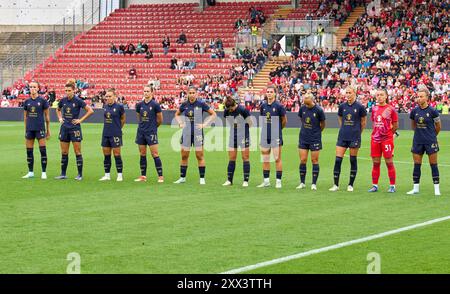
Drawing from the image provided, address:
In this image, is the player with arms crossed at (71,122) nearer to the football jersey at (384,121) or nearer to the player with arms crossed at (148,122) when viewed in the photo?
the player with arms crossed at (148,122)

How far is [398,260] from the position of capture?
36.0ft

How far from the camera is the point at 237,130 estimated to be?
19.1 m

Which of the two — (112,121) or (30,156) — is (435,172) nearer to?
(112,121)

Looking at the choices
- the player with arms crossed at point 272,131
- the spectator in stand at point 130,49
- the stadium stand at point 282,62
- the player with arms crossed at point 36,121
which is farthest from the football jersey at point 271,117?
the spectator in stand at point 130,49

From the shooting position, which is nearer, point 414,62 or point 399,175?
point 399,175

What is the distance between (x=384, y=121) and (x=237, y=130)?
9.75 feet

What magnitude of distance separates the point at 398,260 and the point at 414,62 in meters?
37.9

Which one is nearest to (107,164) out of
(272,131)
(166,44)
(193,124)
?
(193,124)

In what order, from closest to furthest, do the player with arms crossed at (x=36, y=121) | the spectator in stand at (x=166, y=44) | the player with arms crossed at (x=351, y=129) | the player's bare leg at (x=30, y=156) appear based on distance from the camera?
the player with arms crossed at (x=351, y=129) < the player with arms crossed at (x=36, y=121) < the player's bare leg at (x=30, y=156) < the spectator in stand at (x=166, y=44)

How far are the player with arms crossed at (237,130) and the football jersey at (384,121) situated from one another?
2554mm

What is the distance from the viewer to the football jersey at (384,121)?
17875mm

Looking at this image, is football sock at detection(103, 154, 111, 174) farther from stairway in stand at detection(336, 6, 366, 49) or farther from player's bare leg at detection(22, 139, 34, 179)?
stairway in stand at detection(336, 6, 366, 49)

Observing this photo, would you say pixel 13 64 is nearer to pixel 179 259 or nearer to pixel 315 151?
pixel 315 151

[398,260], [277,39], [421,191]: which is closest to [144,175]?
[421,191]
